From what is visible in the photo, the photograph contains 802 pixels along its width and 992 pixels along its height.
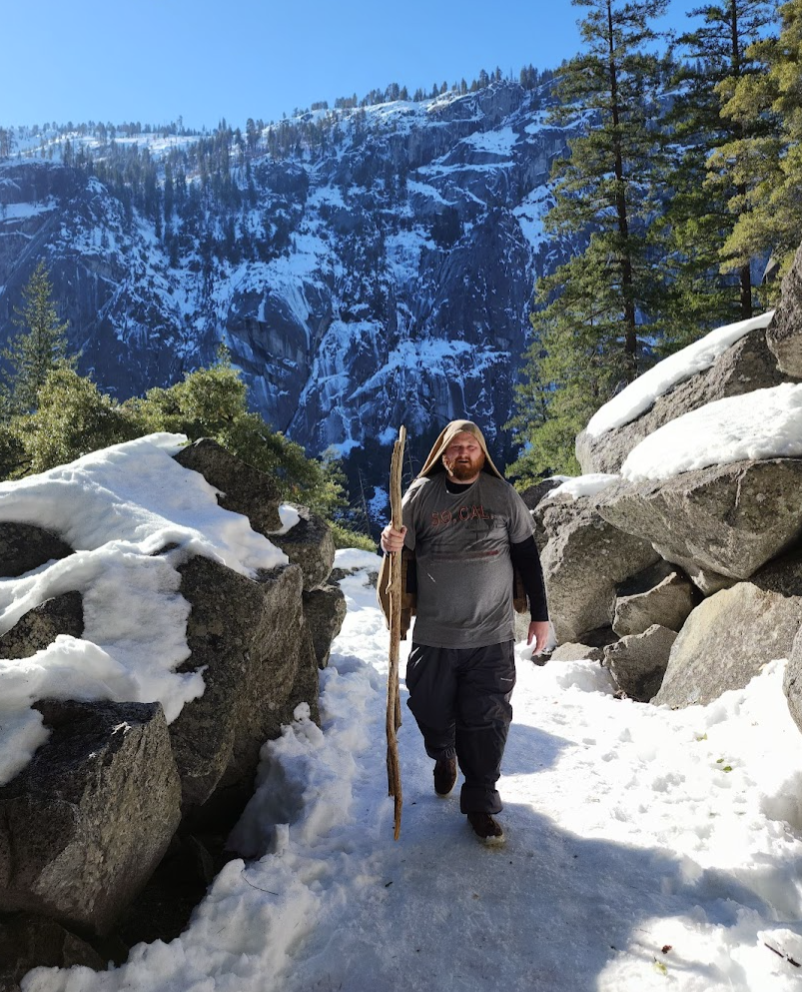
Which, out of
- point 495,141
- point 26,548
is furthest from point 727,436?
point 495,141

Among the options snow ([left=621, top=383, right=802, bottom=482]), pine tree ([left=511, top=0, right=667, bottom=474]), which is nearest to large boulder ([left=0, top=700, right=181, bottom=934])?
snow ([left=621, top=383, right=802, bottom=482])

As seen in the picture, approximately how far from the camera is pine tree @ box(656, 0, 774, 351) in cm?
1638

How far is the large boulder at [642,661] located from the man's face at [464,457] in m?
4.43

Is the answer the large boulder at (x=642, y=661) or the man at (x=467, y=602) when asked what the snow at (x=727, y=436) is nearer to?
the large boulder at (x=642, y=661)

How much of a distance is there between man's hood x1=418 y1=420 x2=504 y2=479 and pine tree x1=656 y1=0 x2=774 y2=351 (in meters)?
15.1

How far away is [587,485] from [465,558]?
625cm

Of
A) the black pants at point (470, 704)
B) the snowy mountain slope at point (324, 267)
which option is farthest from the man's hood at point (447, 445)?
the snowy mountain slope at point (324, 267)

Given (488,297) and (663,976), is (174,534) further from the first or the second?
(488,297)

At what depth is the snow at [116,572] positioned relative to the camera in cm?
292

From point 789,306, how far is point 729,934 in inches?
260

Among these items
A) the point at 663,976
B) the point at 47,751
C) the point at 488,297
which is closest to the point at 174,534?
the point at 47,751

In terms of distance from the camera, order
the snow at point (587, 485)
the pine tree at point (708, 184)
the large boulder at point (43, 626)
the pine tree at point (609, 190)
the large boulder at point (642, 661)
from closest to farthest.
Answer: the large boulder at point (43, 626) < the large boulder at point (642, 661) < the snow at point (587, 485) < the pine tree at point (708, 184) < the pine tree at point (609, 190)

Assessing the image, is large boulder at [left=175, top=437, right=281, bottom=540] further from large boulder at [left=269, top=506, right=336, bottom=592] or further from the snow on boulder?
the snow on boulder

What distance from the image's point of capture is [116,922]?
2764mm
